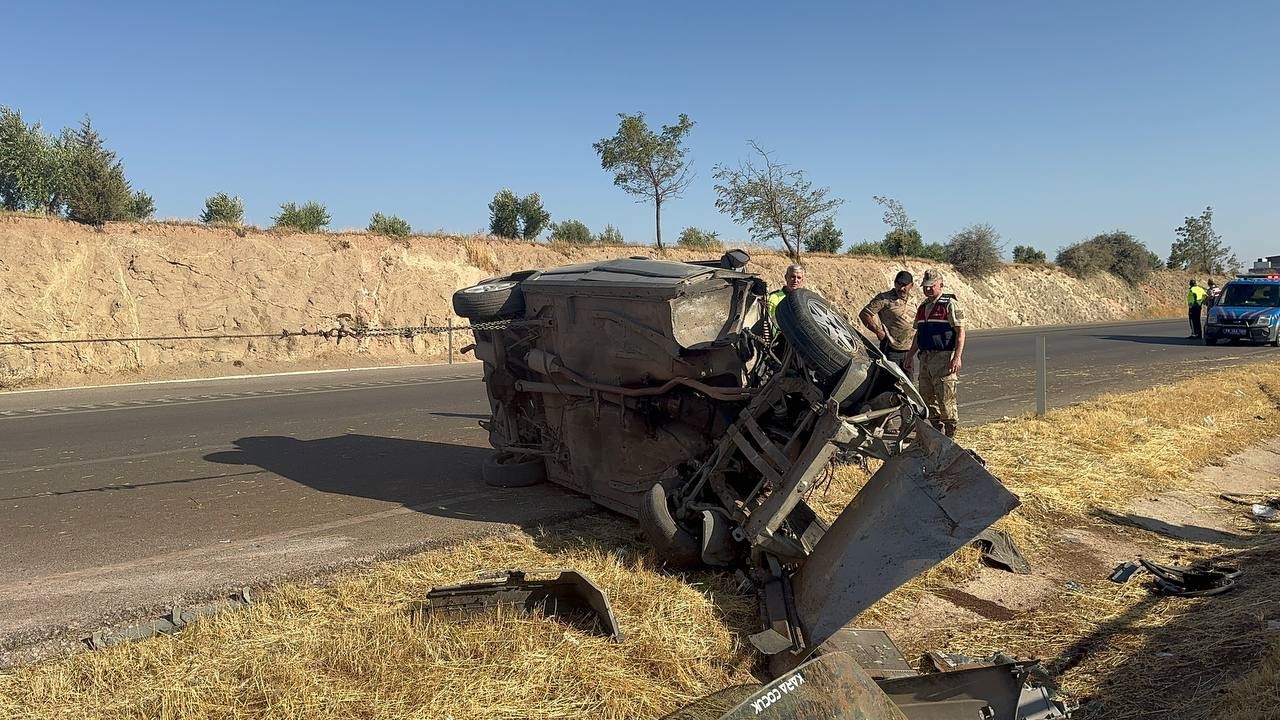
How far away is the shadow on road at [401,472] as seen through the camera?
6621 millimetres

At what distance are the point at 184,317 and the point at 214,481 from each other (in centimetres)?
1603

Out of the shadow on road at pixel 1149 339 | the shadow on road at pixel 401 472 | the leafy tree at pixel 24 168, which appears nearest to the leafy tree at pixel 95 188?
→ the leafy tree at pixel 24 168

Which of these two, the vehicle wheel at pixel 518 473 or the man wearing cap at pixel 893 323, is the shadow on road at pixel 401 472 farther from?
the man wearing cap at pixel 893 323

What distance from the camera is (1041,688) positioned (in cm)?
369

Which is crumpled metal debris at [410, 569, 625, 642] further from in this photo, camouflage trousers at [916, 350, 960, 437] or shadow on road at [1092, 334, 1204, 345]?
shadow on road at [1092, 334, 1204, 345]

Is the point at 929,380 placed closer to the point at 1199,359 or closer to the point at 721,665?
the point at 721,665

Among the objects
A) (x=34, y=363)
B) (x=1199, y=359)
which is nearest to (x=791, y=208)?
(x=1199, y=359)

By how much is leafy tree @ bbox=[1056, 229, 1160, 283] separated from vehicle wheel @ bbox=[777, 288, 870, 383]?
5468cm

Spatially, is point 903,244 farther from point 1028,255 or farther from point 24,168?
point 24,168

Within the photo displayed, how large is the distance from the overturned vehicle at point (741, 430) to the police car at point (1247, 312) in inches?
867

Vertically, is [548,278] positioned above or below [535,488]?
above

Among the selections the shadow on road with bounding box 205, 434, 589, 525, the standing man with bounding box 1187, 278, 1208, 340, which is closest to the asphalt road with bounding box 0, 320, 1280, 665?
the shadow on road with bounding box 205, 434, 589, 525

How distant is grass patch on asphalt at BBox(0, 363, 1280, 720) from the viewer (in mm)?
3377

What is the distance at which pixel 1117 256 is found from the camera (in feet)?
177
